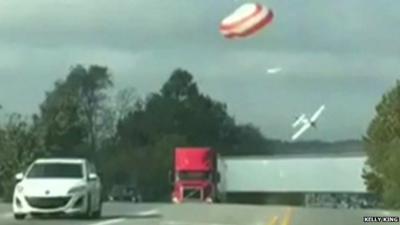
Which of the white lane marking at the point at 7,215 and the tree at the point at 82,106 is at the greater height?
the tree at the point at 82,106

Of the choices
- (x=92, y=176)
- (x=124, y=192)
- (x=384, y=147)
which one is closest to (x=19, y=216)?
(x=92, y=176)

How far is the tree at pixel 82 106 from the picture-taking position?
113188 mm

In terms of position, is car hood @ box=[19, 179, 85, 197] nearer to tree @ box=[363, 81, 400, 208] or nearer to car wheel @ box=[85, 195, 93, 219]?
car wheel @ box=[85, 195, 93, 219]

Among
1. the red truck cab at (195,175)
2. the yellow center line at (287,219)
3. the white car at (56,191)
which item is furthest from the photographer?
the red truck cab at (195,175)

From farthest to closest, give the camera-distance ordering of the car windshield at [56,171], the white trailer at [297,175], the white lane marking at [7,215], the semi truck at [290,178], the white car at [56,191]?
the white trailer at [297,175] → the semi truck at [290,178] → the white lane marking at [7,215] → the car windshield at [56,171] → the white car at [56,191]

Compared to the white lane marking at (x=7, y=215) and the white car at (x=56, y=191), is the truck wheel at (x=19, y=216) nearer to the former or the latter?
the white car at (x=56, y=191)

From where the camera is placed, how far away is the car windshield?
114 ft

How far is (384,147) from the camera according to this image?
89188 millimetres

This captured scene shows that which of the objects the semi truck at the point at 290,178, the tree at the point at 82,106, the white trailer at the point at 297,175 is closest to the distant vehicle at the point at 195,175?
the semi truck at the point at 290,178

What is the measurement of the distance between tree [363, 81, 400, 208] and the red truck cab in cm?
1412

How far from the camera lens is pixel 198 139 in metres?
154

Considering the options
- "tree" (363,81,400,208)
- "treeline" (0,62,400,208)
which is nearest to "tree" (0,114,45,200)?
"treeline" (0,62,400,208)

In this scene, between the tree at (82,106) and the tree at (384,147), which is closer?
the tree at (384,147)

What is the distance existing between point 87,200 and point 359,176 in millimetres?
64740
